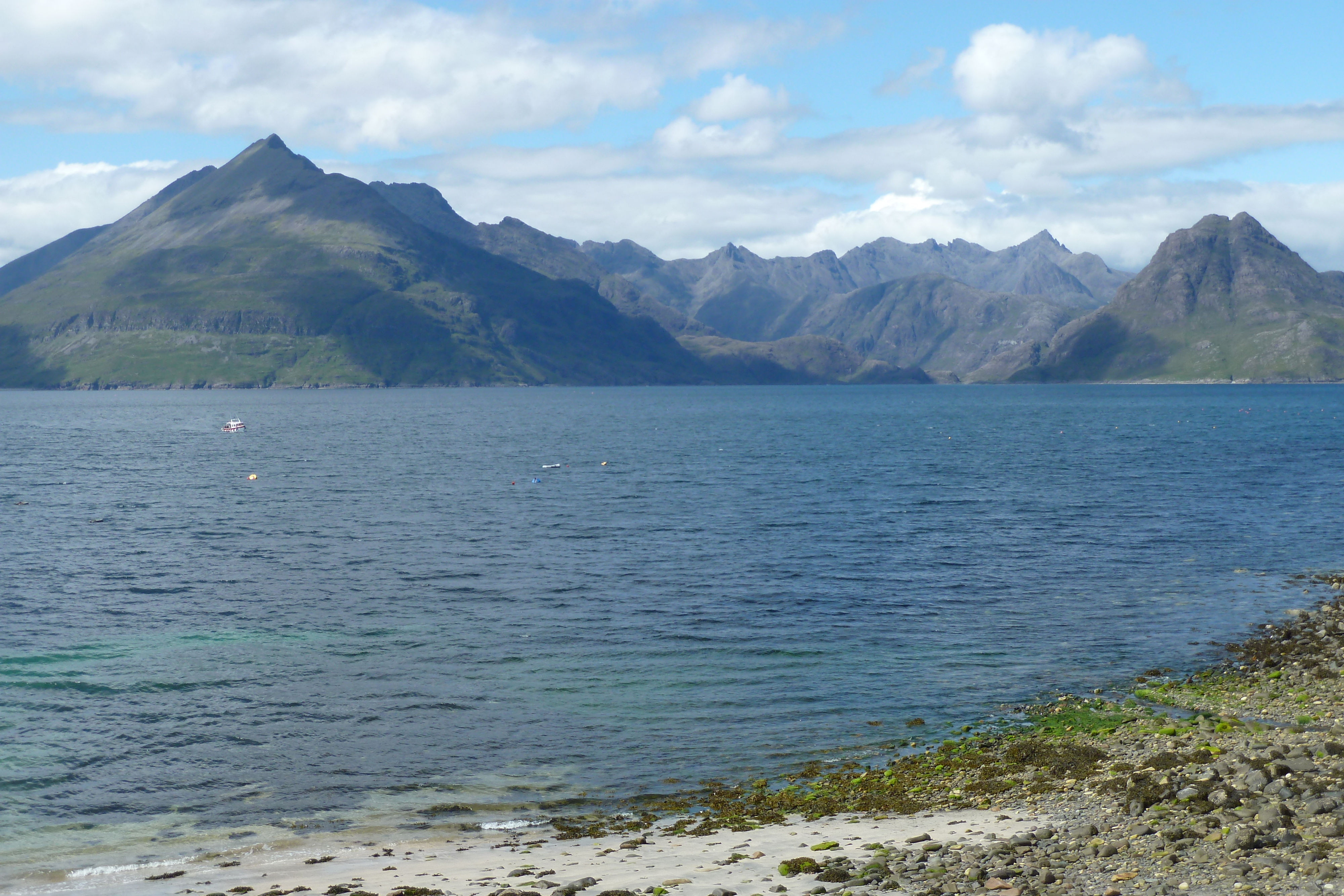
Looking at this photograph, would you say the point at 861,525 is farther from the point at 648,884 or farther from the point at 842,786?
the point at 648,884

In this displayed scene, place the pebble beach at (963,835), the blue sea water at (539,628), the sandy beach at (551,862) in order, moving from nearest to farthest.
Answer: the pebble beach at (963,835)
the sandy beach at (551,862)
the blue sea water at (539,628)

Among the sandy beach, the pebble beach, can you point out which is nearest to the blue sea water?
the sandy beach

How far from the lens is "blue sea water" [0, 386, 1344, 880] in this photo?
30.5m

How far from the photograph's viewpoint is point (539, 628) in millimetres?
47812

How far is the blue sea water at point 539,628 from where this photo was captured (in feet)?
100

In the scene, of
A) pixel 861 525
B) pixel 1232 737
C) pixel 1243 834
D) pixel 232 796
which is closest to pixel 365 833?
pixel 232 796

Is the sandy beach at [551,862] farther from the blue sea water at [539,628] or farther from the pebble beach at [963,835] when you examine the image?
the blue sea water at [539,628]

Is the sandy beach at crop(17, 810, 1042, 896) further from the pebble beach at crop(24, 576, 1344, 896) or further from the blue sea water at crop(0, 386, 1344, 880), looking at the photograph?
the blue sea water at crop(0, 386, 1344, 880)

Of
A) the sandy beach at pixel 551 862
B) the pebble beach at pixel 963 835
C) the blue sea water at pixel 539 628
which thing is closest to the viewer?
the pebble beach at pixel 963 835

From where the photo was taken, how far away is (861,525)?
7750cm

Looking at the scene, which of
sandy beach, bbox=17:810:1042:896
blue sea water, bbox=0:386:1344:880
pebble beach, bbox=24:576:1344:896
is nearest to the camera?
Result: pebble beach, bbox=24:576:1344:896

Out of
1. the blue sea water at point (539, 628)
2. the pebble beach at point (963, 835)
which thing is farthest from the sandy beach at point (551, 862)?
the blue sea water at point (539, 628)

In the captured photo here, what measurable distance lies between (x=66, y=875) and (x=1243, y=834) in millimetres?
26597

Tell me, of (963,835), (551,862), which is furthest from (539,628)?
(963,835)
